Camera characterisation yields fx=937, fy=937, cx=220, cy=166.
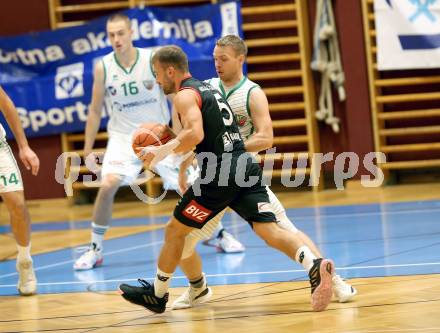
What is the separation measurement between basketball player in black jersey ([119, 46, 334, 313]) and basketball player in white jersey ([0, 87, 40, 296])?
4.44 ft

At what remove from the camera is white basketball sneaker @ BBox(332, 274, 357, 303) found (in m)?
5.23

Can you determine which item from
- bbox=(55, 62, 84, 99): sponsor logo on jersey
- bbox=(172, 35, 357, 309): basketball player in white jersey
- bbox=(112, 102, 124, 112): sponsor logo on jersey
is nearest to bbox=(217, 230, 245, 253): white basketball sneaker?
bbox=(112, 102, 124, 112): sponsor logo on jersey

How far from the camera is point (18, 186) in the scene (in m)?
6.32

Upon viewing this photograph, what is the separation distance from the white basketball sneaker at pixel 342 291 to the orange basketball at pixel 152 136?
49.3 inches

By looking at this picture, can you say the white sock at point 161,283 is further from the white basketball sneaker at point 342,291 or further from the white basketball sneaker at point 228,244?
the white basketball sneaker at point 228,244

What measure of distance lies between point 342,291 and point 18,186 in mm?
2377

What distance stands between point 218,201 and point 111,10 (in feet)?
26.3

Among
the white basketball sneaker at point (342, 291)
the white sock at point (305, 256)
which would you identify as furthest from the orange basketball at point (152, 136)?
the white basketball sneaker at point (342, 291)

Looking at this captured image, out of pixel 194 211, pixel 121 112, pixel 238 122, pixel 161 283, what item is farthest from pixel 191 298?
pixel 121 112

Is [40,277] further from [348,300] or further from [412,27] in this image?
[412,27]

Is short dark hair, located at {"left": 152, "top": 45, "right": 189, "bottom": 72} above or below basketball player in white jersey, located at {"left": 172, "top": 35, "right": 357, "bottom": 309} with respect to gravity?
above

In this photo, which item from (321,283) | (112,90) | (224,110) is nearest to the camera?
(321,283)

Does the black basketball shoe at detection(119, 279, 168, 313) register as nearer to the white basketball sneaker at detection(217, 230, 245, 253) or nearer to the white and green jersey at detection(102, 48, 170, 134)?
the white basketball sneaker at detection(217, 230, 245, 253)

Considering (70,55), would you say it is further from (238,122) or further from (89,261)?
(238,122)
